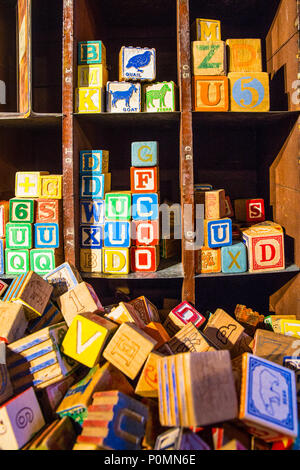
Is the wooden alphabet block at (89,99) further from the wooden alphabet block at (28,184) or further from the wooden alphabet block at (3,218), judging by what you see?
the wooden alphabet block at (3,218)

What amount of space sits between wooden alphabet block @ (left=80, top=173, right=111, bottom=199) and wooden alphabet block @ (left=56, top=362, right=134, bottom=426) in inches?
54.1

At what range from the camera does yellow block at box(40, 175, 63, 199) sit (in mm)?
2693

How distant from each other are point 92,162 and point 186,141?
0.81 meters

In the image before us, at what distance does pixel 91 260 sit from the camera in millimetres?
2777

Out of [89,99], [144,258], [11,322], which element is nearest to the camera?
[11,322]

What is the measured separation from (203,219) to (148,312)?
916mm

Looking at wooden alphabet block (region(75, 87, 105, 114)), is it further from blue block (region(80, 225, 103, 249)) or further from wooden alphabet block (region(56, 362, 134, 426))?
wooden alphabet block (region(56, 362, 134, 426))

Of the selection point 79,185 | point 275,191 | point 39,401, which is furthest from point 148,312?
point 275,191

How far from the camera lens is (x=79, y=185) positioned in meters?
2.79

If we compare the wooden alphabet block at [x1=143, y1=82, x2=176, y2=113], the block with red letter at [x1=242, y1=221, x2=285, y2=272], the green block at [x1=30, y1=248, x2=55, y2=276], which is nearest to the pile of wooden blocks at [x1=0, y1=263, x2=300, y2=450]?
the green block at [x1=30, y1=248, x2=55, y2=276]

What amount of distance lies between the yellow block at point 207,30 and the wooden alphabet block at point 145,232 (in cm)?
165

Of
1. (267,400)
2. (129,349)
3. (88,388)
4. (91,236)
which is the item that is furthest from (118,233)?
(267,400)

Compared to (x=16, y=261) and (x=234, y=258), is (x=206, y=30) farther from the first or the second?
(x=16, y=261)

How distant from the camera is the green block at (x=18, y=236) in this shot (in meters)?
2.69
